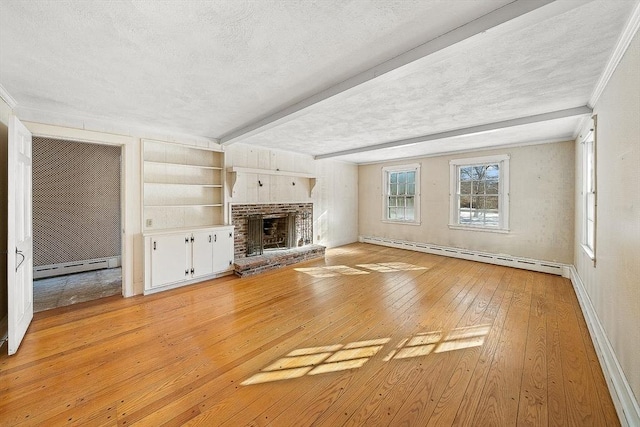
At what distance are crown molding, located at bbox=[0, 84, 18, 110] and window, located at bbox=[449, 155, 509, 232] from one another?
715 centimetres

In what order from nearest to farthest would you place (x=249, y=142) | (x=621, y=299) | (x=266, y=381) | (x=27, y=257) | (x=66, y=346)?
(x=621, y=299)
(x=266, y=381)
(x=66, y=346)
(x=27, y=257)
(x=249, y=142)

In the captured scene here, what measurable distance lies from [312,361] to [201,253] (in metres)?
2.93

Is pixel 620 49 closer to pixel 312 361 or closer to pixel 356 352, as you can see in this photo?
pixel 356 352

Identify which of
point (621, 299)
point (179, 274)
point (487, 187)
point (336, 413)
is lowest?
point (336, 413)

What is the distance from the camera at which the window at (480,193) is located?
17.5 feet

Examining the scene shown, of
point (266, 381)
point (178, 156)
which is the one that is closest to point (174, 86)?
point (178, 156)

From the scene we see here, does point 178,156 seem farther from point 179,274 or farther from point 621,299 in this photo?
point 621,299

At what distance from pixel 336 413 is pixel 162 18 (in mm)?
2760

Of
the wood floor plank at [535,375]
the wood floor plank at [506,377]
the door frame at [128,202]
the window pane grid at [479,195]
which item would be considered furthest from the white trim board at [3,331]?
the window pane grid at [479,195]

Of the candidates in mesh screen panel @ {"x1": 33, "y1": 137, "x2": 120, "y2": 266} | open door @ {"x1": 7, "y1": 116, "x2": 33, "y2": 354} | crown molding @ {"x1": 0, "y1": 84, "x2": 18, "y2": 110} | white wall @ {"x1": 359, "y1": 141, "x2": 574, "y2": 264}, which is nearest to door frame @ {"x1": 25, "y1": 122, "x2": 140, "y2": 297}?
crown molding @ {"x1": 0, "y1": 84, "x2": 18, "y2": 110}

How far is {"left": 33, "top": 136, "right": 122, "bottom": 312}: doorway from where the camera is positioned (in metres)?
4.54

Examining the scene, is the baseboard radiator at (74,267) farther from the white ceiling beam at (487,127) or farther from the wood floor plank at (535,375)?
the wood floor plank at (535,375)

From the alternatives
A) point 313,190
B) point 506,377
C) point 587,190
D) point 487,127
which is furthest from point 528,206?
point 313,190

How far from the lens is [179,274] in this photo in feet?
13.5
